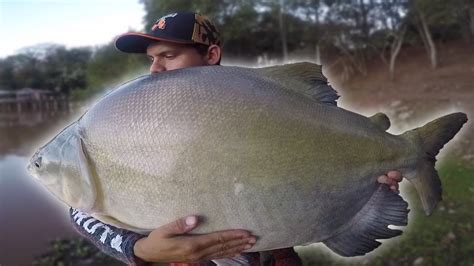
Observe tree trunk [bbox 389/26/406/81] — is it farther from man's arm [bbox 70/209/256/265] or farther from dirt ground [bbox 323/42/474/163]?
man's arm [bbox 70/209/256/265]

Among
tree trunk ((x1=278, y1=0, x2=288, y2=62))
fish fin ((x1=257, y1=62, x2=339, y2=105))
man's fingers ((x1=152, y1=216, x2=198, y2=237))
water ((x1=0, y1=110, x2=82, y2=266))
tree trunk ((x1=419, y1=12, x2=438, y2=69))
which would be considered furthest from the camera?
water ((x1=0, y1=110, x2=82, y2=266))

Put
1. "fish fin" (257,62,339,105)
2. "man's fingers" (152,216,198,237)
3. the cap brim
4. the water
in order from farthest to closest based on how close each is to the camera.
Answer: the water, the cap brim, "fish fin" (257,62,339,105), "man's fingers" (152,216,198,237)

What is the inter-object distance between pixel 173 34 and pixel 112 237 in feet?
1.51

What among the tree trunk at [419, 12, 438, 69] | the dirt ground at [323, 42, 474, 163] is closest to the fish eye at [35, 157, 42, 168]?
the dirt ground at [323, 42, 474, 163]

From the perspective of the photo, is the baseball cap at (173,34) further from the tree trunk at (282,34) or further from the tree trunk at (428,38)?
the tree trunk at (428,38)

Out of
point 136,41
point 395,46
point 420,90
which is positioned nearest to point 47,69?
point 136,41

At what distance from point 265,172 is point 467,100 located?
5.01ft

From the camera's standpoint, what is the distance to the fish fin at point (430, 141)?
97 centimetres

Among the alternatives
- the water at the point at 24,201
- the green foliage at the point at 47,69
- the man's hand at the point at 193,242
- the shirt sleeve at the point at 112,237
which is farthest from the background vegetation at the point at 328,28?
the man's hand at the point at 193,242

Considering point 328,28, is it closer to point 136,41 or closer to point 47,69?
point 136,41

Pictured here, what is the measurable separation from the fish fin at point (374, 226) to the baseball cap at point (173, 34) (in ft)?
1.71

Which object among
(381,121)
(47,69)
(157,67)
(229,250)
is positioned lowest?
(229,250)

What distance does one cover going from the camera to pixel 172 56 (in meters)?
1.11

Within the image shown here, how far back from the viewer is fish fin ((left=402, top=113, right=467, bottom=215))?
0.97 metres
